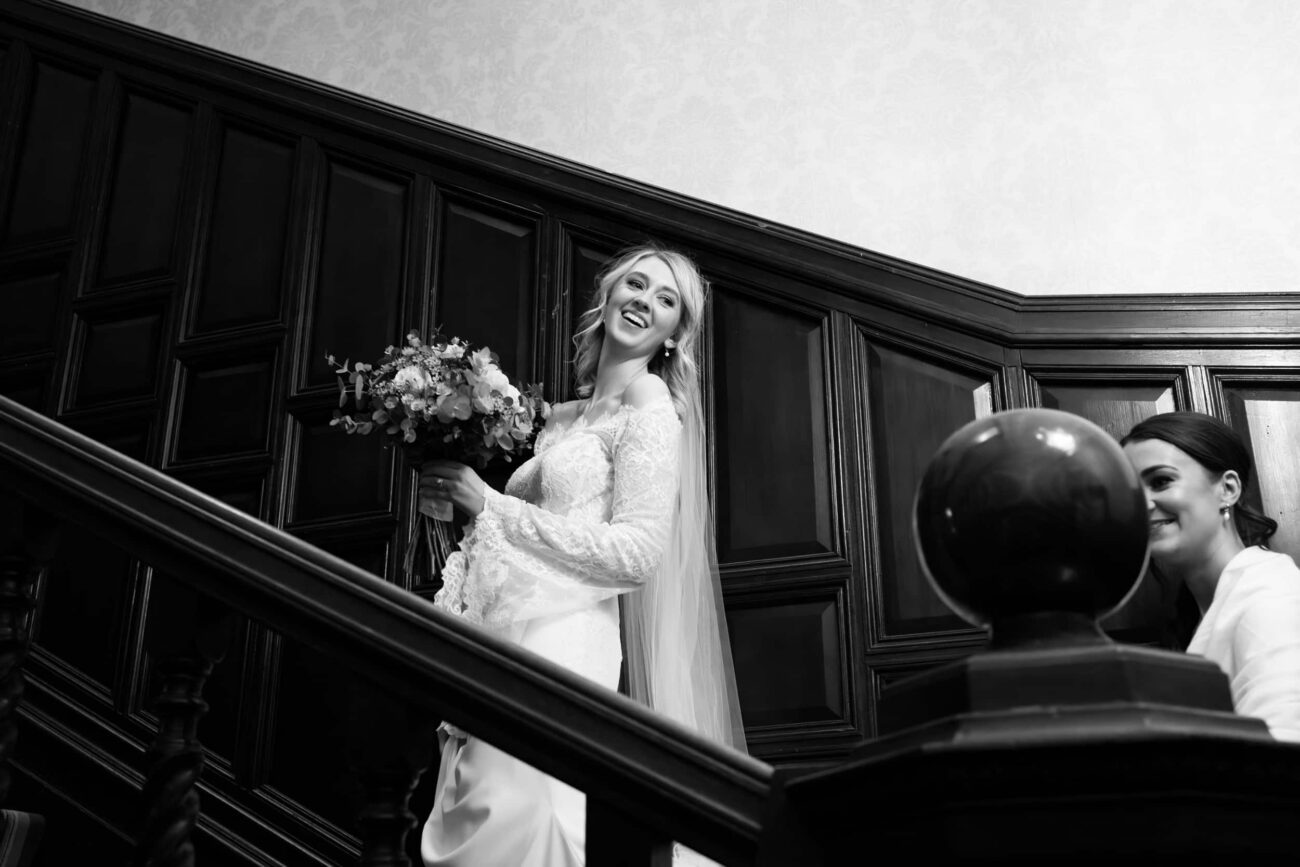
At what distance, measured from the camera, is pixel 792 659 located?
3131mm

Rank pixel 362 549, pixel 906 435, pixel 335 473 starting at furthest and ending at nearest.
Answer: pixel 335 473 < pixel 362 549 < pixel 906 435

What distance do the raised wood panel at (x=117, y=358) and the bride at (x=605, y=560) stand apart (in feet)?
5.21

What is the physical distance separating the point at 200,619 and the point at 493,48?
10.2 feet

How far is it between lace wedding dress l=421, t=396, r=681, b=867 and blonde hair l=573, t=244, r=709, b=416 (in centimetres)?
24

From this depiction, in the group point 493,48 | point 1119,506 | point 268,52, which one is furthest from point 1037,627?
point 268,52

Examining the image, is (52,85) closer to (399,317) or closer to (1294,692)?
(399,317)

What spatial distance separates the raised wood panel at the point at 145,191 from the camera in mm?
4398

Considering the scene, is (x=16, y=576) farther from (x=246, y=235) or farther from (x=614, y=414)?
(x=246, y=235)

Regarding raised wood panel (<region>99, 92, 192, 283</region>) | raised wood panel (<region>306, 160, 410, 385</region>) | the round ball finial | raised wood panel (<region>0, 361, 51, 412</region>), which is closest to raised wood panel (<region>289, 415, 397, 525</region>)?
raised wood panel (<region>306, 160, 410, 385</region>)

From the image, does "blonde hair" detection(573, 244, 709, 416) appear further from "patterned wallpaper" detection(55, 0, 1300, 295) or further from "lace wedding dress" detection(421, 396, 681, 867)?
"patterned wallpaper" detection(55, 0, 1300, 295)

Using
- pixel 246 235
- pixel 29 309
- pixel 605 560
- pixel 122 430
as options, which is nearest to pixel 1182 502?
pixel 605 560

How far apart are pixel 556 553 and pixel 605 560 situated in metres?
0.11

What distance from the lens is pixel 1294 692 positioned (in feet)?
6.63

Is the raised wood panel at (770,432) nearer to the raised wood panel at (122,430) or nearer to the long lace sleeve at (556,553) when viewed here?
the long lace sleeve at (556,553)
